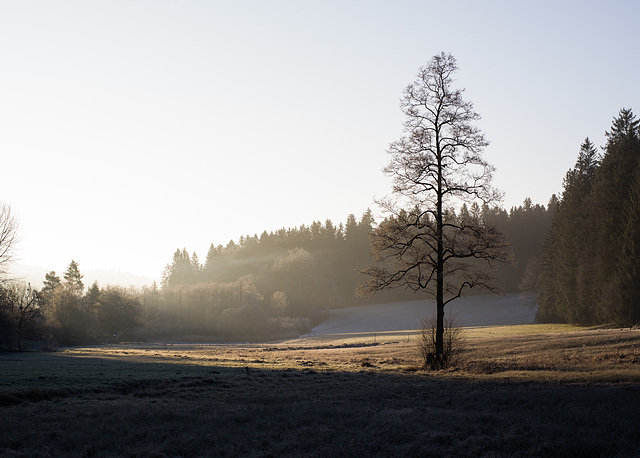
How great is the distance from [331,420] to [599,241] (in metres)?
50.5

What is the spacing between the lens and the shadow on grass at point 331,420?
789 centimetres

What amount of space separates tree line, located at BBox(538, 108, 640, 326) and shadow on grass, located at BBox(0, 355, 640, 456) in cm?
3819

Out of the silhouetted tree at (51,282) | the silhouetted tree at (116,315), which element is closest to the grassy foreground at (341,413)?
the silhouetted tree at (116,315)

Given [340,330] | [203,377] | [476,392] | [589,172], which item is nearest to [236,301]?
[340,330]

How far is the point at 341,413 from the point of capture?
10883 mm

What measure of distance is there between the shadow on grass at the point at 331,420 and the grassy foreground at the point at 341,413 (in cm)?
3

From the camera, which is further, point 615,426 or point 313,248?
point 313,248

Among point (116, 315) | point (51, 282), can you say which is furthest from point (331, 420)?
point (51, 282)

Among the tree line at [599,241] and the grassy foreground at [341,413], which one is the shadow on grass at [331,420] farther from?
the tree line at [599,241]

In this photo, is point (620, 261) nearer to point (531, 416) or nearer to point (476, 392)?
point (476, 392)

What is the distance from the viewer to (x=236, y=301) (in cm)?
10162

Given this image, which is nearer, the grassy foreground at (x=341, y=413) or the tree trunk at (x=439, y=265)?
the grassy foreground at (x=341, y=413)

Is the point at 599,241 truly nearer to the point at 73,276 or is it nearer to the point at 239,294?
the point at 239,294

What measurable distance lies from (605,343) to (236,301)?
8607 cm
